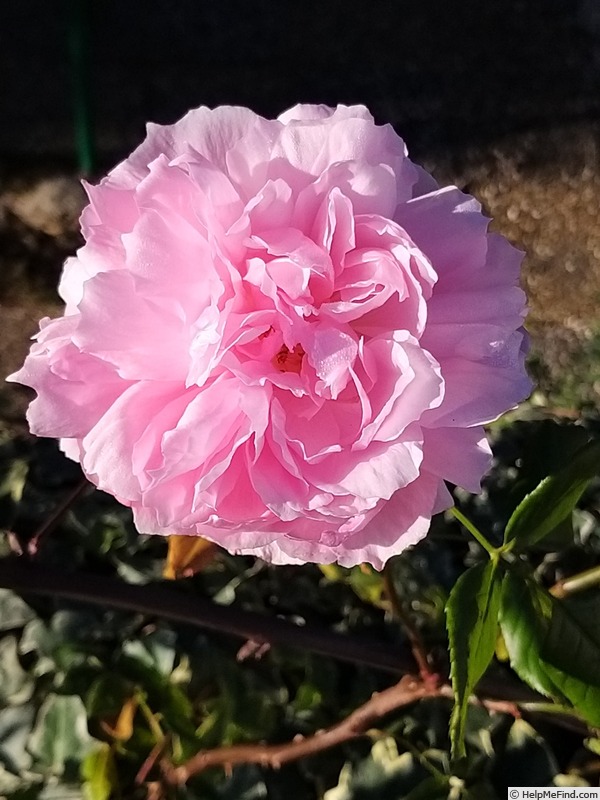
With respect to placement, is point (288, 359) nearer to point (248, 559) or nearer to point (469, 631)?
point (469, 631)

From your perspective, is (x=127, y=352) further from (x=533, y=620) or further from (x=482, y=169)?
(x=482, y=169)

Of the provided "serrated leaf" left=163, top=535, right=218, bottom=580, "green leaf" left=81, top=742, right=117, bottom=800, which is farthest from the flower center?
"green leaf" left=81, top=742, right=117, bottom=800

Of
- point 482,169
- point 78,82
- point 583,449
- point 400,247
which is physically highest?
point 400,247

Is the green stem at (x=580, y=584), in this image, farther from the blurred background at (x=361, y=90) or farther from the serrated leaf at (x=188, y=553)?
the blurred background at (x=361, y=90)

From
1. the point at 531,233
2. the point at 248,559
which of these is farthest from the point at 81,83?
the point at 248,559

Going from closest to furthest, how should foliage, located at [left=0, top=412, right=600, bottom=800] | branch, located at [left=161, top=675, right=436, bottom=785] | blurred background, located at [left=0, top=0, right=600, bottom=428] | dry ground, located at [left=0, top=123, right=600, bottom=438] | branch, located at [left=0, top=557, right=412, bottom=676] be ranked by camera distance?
branch, located at [left=0, top=557, right=412, bottom=676]
branch, located at [left=161, top=675, right=436, bottom=785]
foliage, located at [left=0, top=412, right=600, bottom=800]
dry ground, located at [left=0, top=123, right=600, bottom=438]
blurred background, located at [left=0, top=0, right=600, bottom=428]

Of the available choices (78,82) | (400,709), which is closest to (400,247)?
(400,709)

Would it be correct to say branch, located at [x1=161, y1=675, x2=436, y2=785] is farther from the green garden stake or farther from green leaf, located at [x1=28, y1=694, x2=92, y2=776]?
the green garden stake
